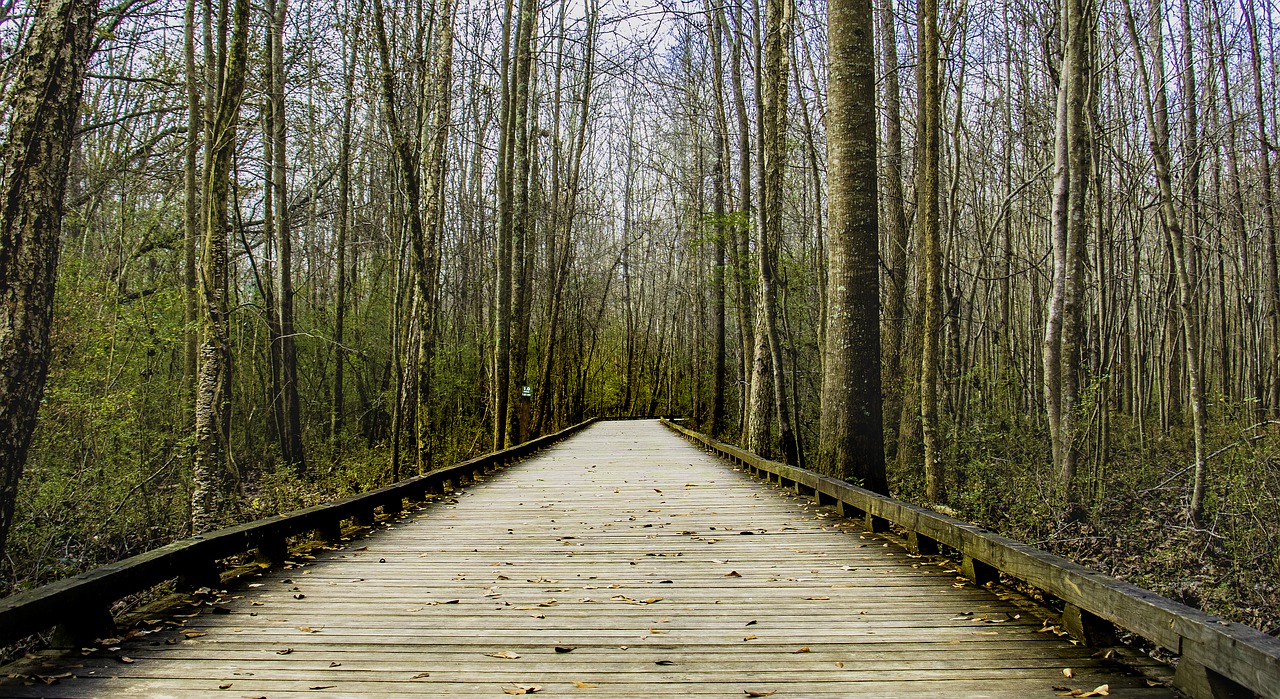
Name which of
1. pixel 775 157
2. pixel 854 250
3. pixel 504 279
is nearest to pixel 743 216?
pixel 775 157

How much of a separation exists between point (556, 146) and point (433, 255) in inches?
487

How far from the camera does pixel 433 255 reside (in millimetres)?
12352

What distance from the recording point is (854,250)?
7.95 metres

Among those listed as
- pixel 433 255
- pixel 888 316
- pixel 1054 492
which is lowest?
pixel 1054 492

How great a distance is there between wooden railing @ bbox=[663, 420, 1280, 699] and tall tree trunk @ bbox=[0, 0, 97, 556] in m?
5.49

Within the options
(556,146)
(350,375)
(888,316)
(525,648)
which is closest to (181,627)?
(525,648)

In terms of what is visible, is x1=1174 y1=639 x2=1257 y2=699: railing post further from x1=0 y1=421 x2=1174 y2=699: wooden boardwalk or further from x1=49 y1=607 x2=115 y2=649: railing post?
x1=49 y1=607 x2=115 y2=649: railing post

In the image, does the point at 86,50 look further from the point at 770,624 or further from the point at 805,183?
the point at 805,183

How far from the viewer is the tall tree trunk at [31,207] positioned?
14.4ft

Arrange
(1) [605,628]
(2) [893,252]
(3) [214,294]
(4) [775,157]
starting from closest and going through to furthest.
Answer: (1) [605,628], (3) [214,294], (4) [775,157], (2) [893,252]

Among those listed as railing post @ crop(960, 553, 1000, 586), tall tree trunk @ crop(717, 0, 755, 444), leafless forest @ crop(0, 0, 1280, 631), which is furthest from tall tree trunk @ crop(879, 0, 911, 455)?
railing post @ crop(960, 553, 1000, 586)

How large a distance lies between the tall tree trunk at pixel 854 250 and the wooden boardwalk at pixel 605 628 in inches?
60.3

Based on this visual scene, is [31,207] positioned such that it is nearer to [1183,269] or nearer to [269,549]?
[269,549]

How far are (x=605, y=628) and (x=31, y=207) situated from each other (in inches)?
159
